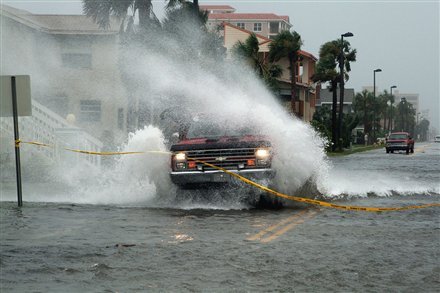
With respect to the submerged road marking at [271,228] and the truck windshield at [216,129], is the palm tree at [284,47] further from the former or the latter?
the submerged road marking at [271,228]

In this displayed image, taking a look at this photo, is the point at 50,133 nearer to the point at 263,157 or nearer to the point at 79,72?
the point at 263,157

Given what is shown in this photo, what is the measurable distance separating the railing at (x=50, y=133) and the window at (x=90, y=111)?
13201 millimetres

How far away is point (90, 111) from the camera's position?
41.8 m

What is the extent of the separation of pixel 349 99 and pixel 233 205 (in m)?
126

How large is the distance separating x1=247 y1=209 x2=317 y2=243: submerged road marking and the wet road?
17 mm

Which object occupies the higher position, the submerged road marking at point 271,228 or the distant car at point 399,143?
the submerged road marking at point 271,228

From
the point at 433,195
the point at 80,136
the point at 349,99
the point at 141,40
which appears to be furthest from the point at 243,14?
the point at 433,195

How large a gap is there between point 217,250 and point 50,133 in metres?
18.9

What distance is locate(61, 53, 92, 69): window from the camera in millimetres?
40794

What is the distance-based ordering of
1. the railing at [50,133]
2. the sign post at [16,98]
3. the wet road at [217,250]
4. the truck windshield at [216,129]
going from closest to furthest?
the wet road at [217,250] < the sign post at [16,98] < the truck windshield at [216,129] < the railing at [50,133]

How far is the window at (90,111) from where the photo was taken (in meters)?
41.5

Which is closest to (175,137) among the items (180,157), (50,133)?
(180,157)

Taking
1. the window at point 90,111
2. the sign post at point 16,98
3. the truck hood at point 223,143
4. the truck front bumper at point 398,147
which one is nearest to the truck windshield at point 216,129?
the truck hood at point 223,143

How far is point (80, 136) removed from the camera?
27516mm
